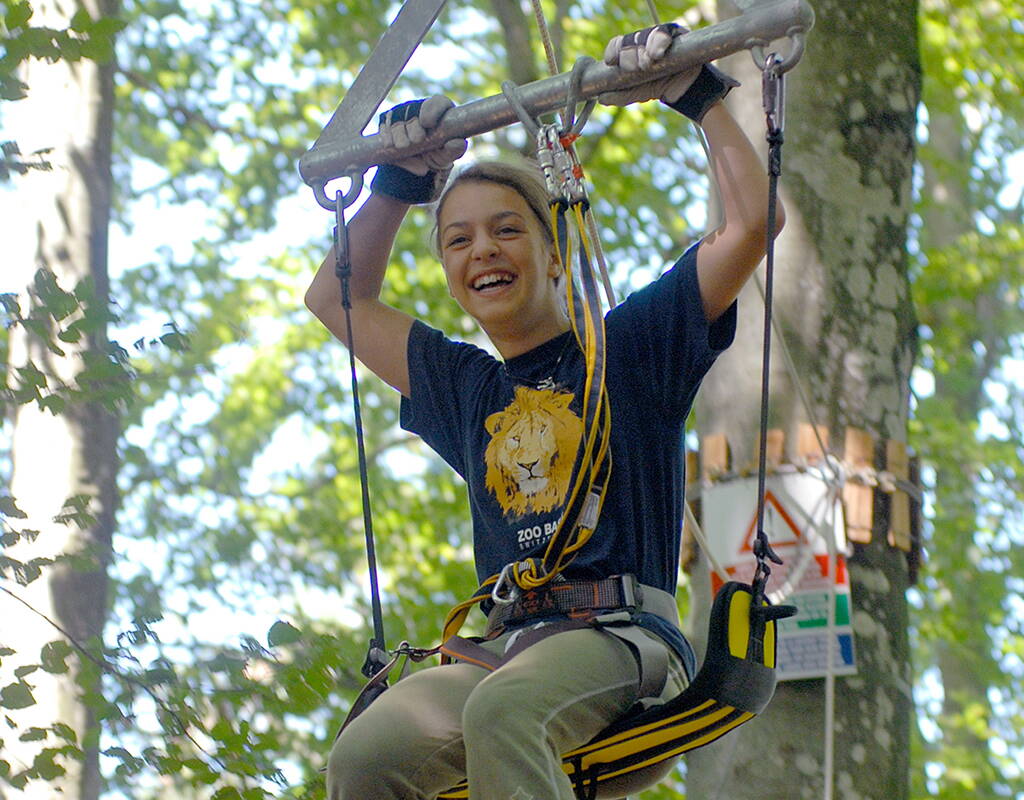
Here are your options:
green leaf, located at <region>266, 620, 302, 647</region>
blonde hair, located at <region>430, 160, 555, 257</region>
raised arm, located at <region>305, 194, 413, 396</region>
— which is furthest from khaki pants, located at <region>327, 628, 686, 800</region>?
blonde hair, located at <region>430, 160, 555, 257</region>

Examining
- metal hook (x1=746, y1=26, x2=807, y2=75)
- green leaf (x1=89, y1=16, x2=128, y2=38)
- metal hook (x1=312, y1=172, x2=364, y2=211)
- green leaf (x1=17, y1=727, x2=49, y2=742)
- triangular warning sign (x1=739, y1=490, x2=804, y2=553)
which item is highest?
green leaf (x1=89, y1=16, x2=128, y2=38)

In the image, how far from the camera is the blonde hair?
287 cm

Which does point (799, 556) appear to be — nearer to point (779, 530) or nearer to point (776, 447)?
point (779, 530)

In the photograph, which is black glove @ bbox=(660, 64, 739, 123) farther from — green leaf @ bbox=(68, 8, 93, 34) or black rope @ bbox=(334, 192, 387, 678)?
green leaf @ bbox=(68, 8, 93, 34)

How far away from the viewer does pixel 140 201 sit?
10422 millimetres

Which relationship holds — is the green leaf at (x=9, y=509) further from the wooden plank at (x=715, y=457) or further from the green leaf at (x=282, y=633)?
the wooden plank at (x=715, y=457)

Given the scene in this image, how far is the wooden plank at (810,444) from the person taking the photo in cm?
380

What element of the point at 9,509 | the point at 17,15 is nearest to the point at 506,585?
the point at 9,509

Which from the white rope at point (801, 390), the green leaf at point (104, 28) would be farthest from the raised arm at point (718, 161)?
the green leaf at point (104, 28)

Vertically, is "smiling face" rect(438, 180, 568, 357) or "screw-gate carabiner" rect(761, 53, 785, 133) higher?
"screw-gate carabiner" rect(761, 53, 785, 133)

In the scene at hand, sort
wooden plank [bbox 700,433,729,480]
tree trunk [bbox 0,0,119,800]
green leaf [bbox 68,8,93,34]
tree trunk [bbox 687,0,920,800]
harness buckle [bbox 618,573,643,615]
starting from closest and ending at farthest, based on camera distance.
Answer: harness buckle [bbox 618,573,643,615] < green leaf [bbox 68,8,93,34] < tree trunk [bbox 687,0,920,800] < wooden plank [bbox 700,433,729,480] < tree trunk [bbox 0,0,119,800]

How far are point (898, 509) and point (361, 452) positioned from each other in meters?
1.69

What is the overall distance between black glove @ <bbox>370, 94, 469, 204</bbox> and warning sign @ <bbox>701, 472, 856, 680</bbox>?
4.06 ft

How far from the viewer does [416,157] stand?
295cm
